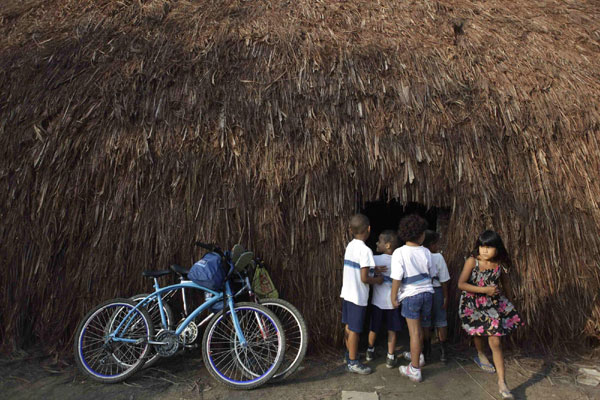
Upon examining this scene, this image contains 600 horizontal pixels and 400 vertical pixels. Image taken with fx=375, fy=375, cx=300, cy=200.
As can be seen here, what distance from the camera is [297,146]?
3.71m

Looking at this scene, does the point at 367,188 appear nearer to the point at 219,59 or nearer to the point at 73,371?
the point at 219,59

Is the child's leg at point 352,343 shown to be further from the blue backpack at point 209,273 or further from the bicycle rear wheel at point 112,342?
the bicycle rear wheel at point 112,342

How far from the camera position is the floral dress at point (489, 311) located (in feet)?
9.99

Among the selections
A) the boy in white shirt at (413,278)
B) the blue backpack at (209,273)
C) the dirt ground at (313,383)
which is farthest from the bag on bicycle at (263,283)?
the boy in white shirt at (413,278)

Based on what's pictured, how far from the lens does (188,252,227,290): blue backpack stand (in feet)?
10.5

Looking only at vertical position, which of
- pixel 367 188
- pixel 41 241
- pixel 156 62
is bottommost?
pixel 41 241

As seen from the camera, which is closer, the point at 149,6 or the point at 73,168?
the point at 73,168

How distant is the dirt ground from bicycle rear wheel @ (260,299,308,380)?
4.7 inches

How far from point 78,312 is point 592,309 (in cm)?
509

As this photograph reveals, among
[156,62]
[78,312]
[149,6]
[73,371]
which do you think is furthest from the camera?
[149,6]

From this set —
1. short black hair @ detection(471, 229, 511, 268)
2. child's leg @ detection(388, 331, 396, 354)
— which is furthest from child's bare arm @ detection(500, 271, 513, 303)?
child's leg @ detection(388, 331, 396, 354)

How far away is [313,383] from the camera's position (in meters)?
3.31

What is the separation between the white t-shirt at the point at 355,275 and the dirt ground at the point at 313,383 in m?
0.76

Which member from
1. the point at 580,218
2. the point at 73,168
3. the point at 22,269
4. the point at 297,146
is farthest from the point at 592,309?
the point at 22,269
